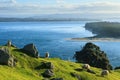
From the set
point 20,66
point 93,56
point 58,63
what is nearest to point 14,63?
point 20,66

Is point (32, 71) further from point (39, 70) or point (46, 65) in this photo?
point (46, 65)

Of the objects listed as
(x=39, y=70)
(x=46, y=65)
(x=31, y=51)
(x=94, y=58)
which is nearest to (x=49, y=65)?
(x=46, y=65)

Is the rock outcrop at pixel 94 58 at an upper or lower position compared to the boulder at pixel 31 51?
lower

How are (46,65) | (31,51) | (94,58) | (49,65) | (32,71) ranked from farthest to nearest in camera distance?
(94,58) → (31,51) → (46,65) → (49,65) → (32,71)

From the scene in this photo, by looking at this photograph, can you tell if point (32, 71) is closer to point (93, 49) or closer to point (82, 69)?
point (82, 69)

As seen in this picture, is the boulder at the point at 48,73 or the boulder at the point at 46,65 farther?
the boulder at the point at 46,65

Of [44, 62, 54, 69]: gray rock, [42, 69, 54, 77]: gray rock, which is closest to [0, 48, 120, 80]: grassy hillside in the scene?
[42, 69, 54, 77]: gray rock

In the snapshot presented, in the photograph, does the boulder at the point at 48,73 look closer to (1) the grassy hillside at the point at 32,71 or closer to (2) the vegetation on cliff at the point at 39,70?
(2) the vegetation on cliff at the point at 39,70

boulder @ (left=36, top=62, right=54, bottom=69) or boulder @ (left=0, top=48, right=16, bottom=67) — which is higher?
boulder @ (left=0, top=48, right=16, bottom=67)

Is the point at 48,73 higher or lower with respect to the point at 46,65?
lower

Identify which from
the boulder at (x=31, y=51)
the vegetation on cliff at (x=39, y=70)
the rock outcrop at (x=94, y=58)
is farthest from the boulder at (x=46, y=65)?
the rock outcrop at (x=94, y=58)

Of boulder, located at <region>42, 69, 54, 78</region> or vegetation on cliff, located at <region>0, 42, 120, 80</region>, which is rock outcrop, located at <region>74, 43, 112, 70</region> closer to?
vegetation on cliff, located at <region>0, 42, 120, 80</region>

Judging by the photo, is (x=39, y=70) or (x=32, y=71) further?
(x=39, y=70)

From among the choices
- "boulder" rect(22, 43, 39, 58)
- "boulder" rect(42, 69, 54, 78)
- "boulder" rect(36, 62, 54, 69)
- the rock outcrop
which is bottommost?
the rock outcrop
